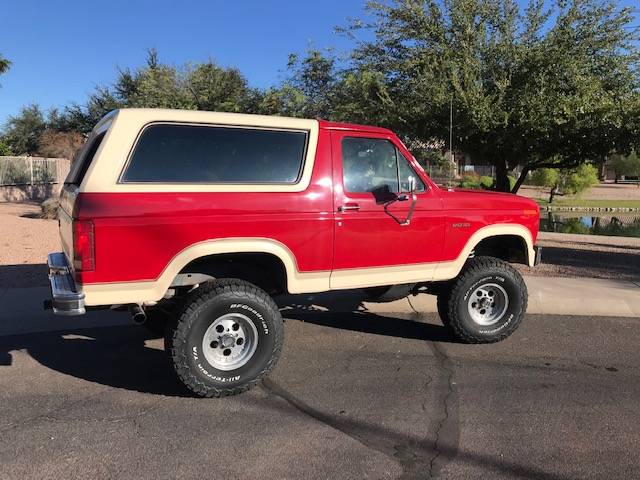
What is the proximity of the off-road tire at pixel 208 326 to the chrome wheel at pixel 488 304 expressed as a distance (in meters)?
2.25

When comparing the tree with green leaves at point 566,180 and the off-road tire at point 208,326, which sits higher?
the tree with green leaves at point 566,180

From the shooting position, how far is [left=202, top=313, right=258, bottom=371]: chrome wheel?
175 inches

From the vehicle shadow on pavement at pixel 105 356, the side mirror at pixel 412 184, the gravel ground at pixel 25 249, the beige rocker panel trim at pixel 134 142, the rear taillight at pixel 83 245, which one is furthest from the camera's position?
the gravel ground at pixel 25 249

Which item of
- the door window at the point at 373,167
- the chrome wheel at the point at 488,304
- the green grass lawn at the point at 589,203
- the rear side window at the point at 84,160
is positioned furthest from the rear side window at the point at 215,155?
the green grass lawn at the point at 589,203

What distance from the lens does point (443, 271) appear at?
17.9 feet

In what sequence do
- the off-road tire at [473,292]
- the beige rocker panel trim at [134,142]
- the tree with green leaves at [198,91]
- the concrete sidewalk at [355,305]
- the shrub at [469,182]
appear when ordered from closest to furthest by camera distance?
the beige rocker panel trim at [134,142], the off-road tire at [473,292], the concrete sidewalk at [355,305], the tree with green leaves at [198,91], the shrub at [469,182]

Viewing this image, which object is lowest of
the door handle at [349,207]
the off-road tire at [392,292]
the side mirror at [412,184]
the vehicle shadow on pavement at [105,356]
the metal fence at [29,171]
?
the vehicle shadow on pavement at [105,356]

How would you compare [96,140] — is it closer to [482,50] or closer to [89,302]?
[89,302]

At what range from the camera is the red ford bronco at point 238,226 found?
13.4ft

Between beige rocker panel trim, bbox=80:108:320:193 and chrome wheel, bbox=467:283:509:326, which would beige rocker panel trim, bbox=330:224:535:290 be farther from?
beige rocker panel trim, bbox=80:108:320:193

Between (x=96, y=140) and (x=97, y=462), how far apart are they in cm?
276

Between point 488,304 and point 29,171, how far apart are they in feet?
87.0

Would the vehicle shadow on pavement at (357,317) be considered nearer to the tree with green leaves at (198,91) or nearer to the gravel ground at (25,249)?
the gravel ground at (25,249)

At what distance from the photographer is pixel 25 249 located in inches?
418
